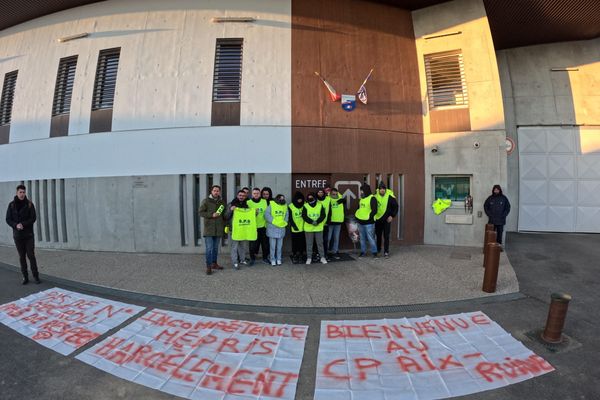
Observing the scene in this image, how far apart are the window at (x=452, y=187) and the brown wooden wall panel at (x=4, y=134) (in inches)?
585

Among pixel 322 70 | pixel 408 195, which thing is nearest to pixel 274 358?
pixel 408 195

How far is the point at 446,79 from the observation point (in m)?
9.58

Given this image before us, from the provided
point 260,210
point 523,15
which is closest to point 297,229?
point 260,210

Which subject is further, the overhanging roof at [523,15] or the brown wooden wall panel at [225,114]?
the overhanging roof at [523,15]

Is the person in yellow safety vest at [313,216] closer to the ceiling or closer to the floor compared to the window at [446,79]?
closer to the floor

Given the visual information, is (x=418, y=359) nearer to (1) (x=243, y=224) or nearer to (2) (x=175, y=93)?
(1) (x=243, y=224)

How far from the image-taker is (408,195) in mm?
9336

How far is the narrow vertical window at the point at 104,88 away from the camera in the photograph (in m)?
8.95

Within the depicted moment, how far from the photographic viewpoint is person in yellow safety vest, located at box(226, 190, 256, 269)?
693 cm

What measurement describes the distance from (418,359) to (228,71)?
861cm

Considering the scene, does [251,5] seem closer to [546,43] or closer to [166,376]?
[166,376]

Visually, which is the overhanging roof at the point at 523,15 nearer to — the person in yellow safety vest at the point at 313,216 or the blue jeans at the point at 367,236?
the person in yellow safety vest at the point at 313,216

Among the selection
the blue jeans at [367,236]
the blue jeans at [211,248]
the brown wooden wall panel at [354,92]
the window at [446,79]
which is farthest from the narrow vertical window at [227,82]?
the window at [446,79]

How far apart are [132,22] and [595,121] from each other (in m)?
16.8
